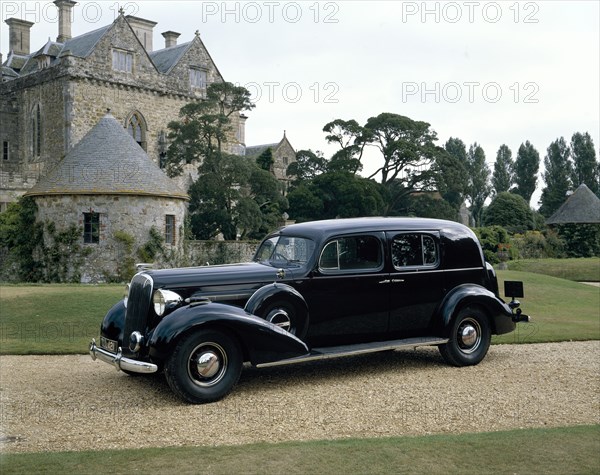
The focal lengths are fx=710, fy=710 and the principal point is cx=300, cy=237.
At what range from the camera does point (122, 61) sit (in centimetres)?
4175

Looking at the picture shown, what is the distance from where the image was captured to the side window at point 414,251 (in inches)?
370

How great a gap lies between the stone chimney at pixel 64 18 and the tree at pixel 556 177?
1755 inches

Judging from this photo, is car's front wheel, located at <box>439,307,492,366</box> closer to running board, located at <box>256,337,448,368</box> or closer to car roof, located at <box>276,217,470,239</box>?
running board, located at <box>256,337,448,368</box>

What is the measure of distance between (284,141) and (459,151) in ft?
69.4

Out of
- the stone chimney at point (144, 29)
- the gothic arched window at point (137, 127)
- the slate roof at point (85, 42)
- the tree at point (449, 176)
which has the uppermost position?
the stone chimney at point (144, 29)

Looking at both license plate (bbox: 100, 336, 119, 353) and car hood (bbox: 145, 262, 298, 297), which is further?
license plate (bbox: 100, 336, 119, 353)

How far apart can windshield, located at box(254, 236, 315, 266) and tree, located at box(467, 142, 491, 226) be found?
69.5 m

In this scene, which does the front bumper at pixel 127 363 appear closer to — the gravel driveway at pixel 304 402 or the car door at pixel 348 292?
the gravel driveway at pixel 304 402

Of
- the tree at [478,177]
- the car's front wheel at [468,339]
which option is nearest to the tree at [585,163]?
the tree at [478,177]

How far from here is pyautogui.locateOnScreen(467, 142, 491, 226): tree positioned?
76.7 m

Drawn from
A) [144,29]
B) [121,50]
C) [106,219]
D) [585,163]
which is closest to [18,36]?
[144,29]

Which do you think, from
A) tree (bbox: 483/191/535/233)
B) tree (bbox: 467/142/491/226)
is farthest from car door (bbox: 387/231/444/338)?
tree (bbox: 467/142/491/226)

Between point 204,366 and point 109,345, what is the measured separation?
1.55 m

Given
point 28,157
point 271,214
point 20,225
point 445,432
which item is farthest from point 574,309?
point 28,157
